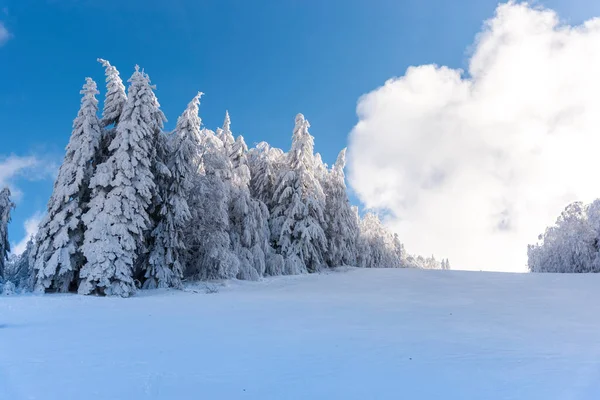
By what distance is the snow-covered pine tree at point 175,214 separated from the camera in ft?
58.2

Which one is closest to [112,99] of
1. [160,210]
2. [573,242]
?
[160,210]

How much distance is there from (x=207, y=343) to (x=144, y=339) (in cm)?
119

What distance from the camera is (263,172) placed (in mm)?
27812

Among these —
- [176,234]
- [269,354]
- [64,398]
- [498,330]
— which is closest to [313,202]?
[176,234]

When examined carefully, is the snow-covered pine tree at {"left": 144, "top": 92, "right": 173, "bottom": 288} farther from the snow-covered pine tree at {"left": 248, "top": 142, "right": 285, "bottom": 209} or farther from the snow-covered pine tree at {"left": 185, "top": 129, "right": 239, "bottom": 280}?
the snow-covered pine tree at {"left": 248, "top": 142, "right": 285, "bottom": 209}

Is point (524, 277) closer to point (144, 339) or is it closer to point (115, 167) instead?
point (144, 339)

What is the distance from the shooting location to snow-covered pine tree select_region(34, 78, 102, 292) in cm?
1551

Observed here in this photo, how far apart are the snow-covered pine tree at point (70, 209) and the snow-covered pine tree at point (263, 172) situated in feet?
37.8

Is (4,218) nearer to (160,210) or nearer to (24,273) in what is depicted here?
(24,273)

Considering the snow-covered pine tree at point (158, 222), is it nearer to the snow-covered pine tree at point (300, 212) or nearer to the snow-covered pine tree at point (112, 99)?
the snow-covered pine tree at point (112, 99)

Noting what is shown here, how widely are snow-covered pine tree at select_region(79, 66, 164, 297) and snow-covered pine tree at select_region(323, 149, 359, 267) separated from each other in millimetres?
13216

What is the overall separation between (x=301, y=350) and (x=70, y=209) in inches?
547

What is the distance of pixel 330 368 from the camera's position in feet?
17.2

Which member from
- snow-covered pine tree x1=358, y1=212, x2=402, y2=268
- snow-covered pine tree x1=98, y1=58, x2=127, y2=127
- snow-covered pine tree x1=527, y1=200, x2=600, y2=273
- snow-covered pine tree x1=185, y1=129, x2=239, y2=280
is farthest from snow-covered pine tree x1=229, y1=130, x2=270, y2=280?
snow-covered pine tree x1=527, y1=200, x2=600, y2=273
